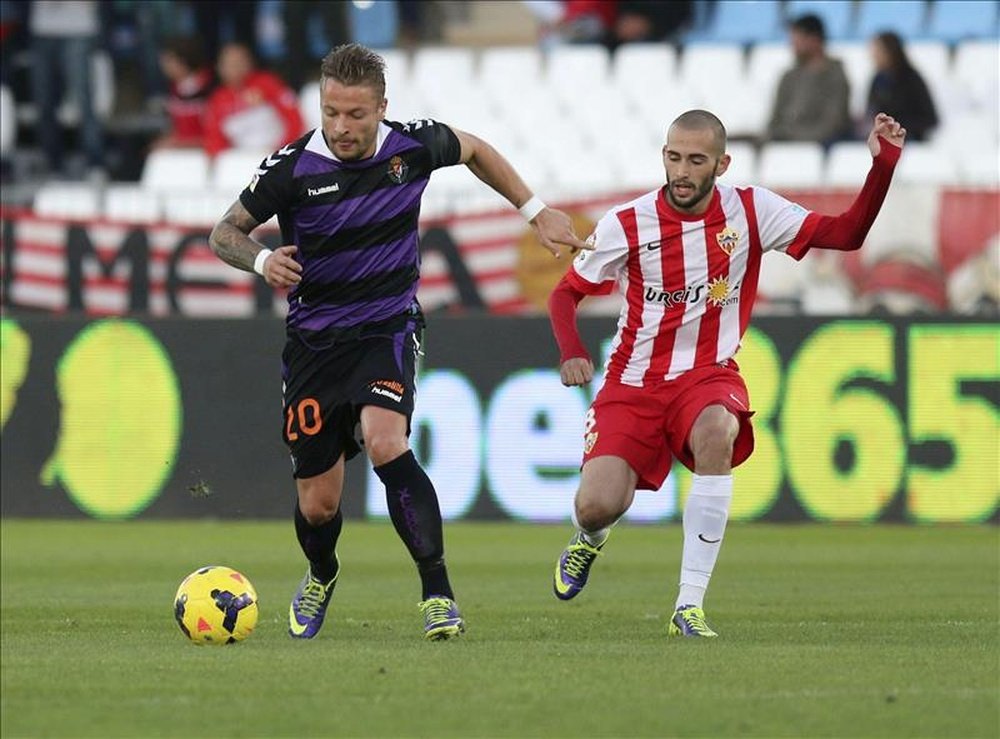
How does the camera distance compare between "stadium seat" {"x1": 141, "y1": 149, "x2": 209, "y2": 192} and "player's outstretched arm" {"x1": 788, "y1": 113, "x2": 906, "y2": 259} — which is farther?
"stadium seat" {"x1": 141, "y1": 149, "x2": 209, "y2": 192}

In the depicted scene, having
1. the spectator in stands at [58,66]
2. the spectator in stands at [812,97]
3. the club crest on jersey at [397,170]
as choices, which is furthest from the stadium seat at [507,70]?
the club crest on jersey at [397,170]

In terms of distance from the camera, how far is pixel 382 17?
2120 cm

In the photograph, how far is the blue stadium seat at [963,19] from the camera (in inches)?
776

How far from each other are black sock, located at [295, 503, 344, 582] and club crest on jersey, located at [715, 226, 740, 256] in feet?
6.17

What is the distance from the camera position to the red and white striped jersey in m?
8.83

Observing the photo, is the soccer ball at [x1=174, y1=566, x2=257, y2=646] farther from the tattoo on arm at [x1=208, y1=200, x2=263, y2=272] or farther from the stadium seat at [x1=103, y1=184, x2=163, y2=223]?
the stadium seat at [x1=103, y1=184, x2=163, y2=223]

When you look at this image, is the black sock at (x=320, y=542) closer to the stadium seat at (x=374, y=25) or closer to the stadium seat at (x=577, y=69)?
the stadium seat at (x=577, y=69)

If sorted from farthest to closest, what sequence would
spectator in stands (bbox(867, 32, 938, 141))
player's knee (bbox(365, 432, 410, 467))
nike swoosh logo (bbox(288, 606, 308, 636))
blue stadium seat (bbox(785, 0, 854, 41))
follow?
blue stadium seat (bbox(785, 0, 854, 41)) < spectator in stands (bbox(867, 32, 938, 141)) < nike swoosh logo (bbox(288, 606, 308, 636)) < player's knee (bbox(365, 432, 410, 467))

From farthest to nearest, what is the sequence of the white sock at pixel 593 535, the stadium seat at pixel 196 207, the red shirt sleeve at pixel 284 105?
1. the red shirt sleeve at pixel 284 105
2. the stadium seat at pixel 196 207
3. the white sock at pixel 593 535

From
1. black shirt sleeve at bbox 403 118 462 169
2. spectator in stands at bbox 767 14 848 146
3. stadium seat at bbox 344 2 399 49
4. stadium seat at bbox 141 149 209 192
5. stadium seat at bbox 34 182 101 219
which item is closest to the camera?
black shirt sleeve at bbox 403 118 462 169

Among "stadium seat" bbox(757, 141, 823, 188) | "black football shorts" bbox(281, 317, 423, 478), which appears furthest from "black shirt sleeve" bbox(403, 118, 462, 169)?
"stadium seat" bbox(757, 141, 823, 188)

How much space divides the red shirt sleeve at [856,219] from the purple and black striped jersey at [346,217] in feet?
5.21

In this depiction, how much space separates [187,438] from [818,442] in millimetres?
4659

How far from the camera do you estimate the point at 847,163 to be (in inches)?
704
